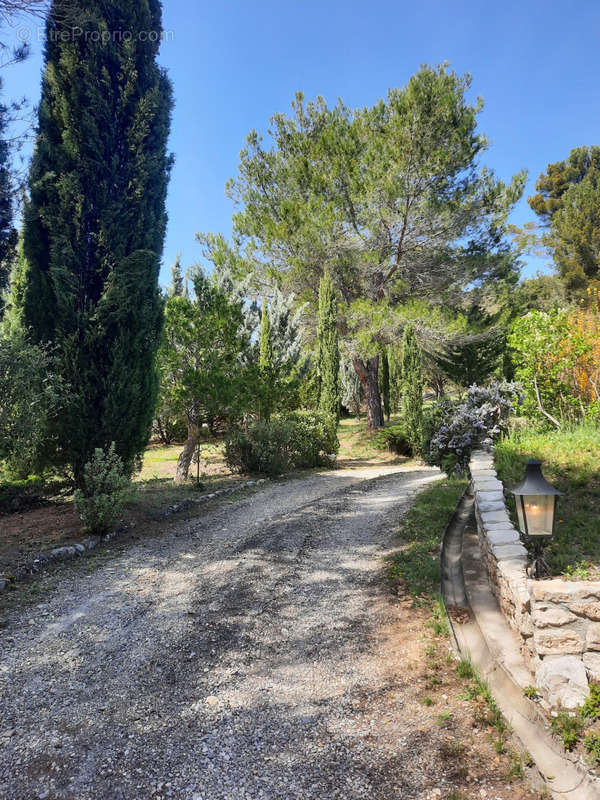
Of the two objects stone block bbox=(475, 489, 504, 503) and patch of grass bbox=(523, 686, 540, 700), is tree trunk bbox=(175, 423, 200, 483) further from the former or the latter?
patch of grass bbox=(523, 686, 540, 700)

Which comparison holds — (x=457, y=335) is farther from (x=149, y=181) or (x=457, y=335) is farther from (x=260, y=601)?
(x=260, y=601)

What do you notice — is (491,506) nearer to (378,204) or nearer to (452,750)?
(452,750)

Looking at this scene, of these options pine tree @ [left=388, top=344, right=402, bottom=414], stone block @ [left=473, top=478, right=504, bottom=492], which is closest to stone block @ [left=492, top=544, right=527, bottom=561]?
stone block @ [left=473, top=478, right=504, bottom=492]

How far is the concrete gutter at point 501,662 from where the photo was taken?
1801 mm

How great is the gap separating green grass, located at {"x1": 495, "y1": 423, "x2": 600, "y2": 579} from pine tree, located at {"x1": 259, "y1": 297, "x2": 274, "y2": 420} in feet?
20.8

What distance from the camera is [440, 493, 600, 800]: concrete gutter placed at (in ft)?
5.91

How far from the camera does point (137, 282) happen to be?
597 cm

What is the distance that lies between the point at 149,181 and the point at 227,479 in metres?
5.49

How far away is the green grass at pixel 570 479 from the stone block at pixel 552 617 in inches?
19.3

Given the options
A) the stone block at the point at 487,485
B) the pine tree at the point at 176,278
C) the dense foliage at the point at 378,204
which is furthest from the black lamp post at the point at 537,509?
the pine tree at the point at 176,278

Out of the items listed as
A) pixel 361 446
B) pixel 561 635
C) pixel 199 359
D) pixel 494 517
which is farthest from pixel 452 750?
pixel 361 446

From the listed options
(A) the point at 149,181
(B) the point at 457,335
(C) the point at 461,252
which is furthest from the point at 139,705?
(C) the point at 461,252

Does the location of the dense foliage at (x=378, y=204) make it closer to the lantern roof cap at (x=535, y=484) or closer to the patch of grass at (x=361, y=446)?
the patch of grass at (x=361, y=446)

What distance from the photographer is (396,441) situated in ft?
44.4
